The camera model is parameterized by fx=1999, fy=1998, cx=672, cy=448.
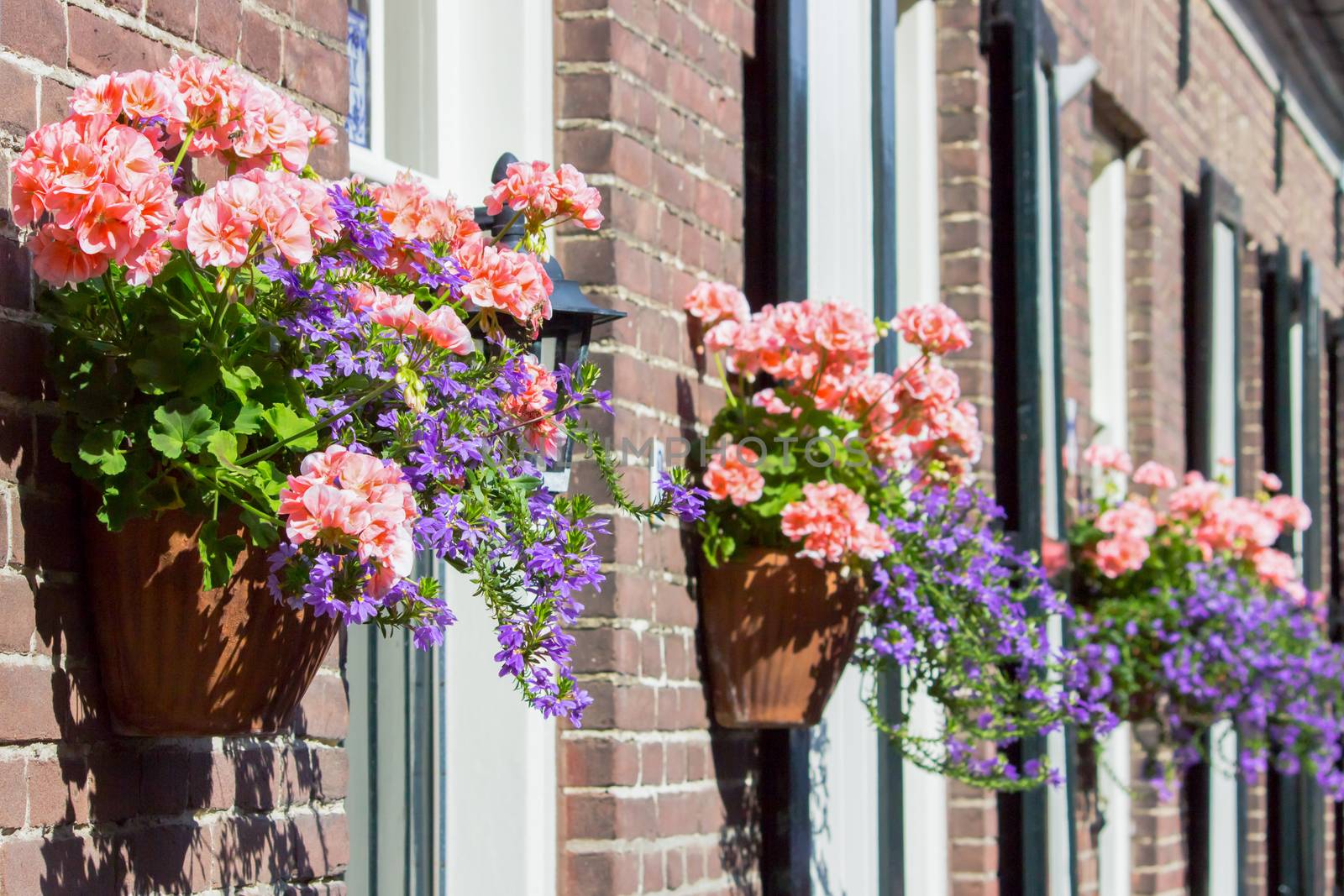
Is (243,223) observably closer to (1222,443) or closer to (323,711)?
(323,711)

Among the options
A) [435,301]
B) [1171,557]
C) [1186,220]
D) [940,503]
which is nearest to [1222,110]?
[1186,220]

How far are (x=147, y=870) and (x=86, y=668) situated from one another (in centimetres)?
25

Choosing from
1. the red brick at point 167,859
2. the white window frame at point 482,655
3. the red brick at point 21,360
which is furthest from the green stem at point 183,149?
the white window frame at point 482,655

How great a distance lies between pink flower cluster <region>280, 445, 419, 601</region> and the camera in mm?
1919

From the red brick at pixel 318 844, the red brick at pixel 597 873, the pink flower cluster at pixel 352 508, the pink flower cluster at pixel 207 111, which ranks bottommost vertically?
the red brick at pixel 597 873

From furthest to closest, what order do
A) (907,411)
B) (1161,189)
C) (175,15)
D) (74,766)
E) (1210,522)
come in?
(1161,189) < (1210,522) < (907,411) < (175,15) < (74,766)

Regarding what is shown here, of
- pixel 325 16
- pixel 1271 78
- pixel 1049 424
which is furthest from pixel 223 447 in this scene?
pixel 1271 78

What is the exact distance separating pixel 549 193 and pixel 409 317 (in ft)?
1.21

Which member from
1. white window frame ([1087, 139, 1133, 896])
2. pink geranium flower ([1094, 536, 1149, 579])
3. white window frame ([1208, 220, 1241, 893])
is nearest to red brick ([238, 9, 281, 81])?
pink geranium flower ([1094, 536, 1149, 579])

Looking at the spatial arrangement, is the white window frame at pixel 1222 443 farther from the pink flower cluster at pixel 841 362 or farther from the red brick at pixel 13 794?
the red brick at pixel 13 794

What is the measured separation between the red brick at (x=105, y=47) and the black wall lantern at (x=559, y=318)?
→ 29.3 inches

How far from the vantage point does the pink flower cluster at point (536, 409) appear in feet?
7.71

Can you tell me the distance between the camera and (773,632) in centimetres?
369

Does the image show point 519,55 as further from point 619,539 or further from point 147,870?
point 147,870
